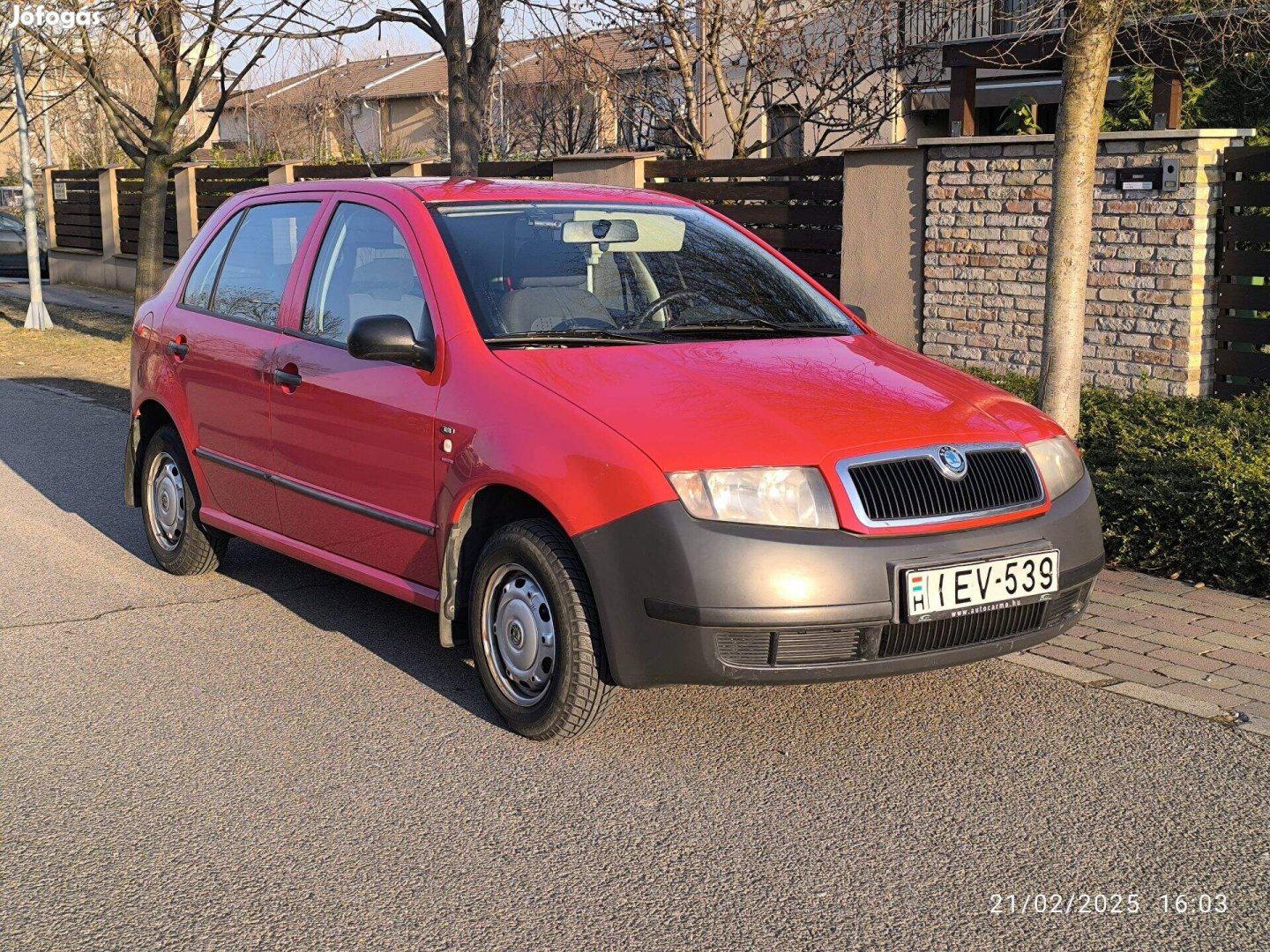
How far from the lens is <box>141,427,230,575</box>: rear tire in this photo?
21.8 ft

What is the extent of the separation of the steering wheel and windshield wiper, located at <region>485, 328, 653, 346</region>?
0.15 meters

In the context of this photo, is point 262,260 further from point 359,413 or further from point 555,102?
point 555,102

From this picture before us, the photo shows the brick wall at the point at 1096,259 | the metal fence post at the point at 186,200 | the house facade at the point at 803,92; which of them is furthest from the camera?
the metal fence post at the point at 186,200

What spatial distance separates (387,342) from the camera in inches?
193

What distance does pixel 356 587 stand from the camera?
6.66m

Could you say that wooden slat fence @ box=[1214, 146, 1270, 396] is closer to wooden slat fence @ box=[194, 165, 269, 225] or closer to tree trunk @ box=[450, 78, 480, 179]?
tree trunk @ box=[450, 78, 480, 179]

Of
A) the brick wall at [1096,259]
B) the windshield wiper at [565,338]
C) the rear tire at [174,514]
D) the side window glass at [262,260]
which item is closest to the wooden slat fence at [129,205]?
the brick wall at [1096,259]

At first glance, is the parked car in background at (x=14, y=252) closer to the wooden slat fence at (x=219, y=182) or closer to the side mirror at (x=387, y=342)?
the wooden slat fence at (x=219, y=182)

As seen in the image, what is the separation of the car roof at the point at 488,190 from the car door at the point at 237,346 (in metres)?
0.27

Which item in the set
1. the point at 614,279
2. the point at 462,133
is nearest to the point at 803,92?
the point at 462,133

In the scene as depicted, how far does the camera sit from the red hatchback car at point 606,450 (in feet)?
13.7

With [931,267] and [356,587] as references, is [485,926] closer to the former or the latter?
[356,587]

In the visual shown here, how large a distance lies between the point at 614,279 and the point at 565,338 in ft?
1.67

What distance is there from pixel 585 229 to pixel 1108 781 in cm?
270
